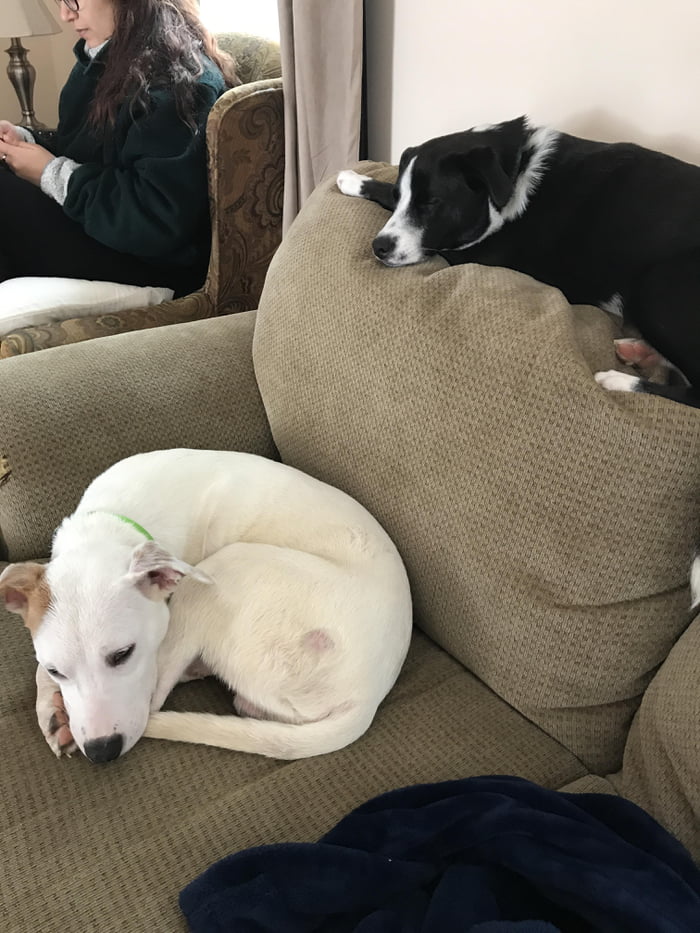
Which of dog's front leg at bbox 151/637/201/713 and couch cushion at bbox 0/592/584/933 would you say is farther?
dog's front leg at bbox 151/637/201/713

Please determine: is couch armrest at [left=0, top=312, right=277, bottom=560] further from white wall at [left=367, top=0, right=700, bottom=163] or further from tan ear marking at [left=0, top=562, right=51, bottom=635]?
white wall at [left=367, top=0, right=700, bottom=163]

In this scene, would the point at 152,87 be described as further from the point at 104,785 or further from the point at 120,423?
the point at 104,785

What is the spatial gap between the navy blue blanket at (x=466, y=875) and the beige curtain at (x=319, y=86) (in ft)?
4.98

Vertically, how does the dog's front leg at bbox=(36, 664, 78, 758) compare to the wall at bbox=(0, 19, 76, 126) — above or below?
below

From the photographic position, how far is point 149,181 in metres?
1.96

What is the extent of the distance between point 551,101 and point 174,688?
1240mm

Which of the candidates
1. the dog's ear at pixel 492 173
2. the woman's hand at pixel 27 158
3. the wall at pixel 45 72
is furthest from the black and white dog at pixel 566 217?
the wall at pixel 45 72

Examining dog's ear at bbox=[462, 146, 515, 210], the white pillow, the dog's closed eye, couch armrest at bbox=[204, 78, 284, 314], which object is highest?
dog's ear at bbox=[462, 146, 515, 210]

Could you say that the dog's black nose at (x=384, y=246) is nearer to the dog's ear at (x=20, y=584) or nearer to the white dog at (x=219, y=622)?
the white dog at (x=219, y=622)

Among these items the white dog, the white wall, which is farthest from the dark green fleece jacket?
the white dog

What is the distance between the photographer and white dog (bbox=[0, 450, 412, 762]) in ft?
3.33

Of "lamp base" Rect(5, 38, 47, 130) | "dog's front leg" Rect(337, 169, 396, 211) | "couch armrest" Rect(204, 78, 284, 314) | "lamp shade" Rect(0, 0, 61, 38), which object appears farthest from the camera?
"lamp base" Rect(5, 38, 47, 130)

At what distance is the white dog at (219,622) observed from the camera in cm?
101

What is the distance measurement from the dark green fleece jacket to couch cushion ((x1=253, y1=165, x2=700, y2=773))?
0.81 metres
